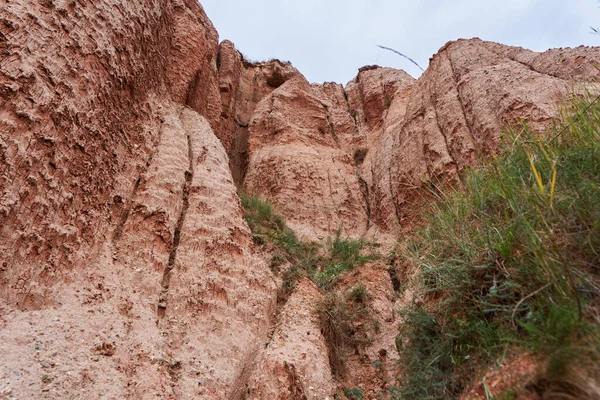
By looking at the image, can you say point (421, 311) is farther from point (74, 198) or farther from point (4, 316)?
point (74, 198)

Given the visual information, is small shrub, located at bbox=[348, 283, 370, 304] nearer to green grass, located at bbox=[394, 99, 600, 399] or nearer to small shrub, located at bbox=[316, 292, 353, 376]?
small shrub, located at bbox=[316, 292, 353, 376]

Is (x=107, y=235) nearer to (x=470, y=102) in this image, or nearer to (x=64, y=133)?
(x=64, y=133)

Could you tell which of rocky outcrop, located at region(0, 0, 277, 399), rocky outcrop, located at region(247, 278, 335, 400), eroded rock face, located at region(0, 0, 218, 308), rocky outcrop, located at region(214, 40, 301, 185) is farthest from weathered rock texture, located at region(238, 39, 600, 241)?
eroded rock face, located at region(0, 0, 218, 308)

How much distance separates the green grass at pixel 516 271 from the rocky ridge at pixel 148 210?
146 cm

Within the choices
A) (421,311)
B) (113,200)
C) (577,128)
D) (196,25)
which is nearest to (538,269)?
(421,311)

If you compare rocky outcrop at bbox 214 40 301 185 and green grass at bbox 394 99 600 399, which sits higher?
rocky outcrop at bbox 214 40 301 185

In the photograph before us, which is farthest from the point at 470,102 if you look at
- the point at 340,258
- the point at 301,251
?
the point at 301,251

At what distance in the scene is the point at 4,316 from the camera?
128 inches

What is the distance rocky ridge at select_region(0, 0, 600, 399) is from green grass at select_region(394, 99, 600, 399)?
4.80 ft

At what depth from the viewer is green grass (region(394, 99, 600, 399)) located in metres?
1.81

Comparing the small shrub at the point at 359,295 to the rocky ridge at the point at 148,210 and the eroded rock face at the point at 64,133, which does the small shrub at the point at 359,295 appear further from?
the eroded rock face at the point at 64,133

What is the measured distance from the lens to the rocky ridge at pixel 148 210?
3.62 m

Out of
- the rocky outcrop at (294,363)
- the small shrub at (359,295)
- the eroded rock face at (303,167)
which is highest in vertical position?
the eroded rock face at (303,167)

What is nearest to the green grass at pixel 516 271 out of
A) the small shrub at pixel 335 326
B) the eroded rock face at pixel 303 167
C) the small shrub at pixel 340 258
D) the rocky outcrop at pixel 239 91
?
the small shrub at pixel 335 326
